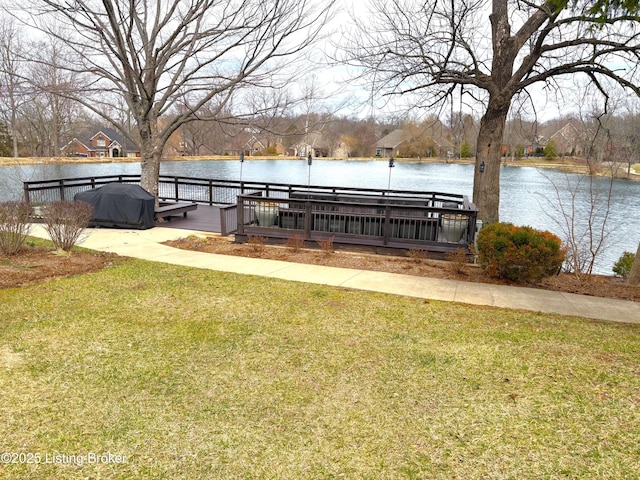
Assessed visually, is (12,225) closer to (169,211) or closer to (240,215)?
(240,215)

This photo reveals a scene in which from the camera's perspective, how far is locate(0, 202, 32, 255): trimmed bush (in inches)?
316

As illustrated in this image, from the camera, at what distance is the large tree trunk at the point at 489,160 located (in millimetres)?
11680

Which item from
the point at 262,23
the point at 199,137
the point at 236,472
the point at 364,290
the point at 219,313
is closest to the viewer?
the point at 236,472

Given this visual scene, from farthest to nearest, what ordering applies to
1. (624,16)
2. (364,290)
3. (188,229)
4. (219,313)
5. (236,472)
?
(188,229)
(624,16)
(364,290)
(219,313)
(236,472)

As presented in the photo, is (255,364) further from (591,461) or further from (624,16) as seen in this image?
(624,16)

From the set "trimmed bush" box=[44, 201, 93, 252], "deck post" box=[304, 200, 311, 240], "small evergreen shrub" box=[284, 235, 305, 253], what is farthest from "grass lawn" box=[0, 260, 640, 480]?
"deck post" box=[304, 200, 311, 240]

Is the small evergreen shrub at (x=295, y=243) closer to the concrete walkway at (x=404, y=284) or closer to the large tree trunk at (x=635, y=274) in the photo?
the concrete walkway at (x=404, y=284)

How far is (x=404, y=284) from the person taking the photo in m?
7.50

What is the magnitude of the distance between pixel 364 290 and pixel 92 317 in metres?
3.93

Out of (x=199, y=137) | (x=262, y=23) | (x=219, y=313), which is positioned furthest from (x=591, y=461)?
(x=199, y=137)

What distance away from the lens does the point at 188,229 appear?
12625 millimetres

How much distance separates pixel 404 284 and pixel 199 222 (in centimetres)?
838

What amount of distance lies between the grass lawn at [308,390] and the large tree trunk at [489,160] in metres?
6.83

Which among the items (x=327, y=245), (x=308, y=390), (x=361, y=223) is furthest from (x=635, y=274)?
(x=308, y=390)
